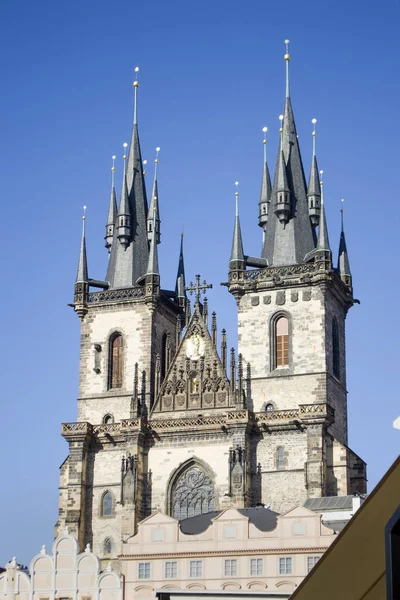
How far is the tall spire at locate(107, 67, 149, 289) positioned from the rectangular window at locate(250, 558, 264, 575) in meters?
23.1

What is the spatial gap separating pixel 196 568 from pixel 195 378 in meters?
15.9

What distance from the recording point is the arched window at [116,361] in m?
62.9

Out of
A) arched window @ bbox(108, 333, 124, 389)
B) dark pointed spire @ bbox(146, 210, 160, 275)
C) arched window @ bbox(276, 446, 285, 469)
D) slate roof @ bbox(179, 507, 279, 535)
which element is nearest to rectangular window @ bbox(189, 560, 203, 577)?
slate roof @ bbox(179, 507, 279, 535)

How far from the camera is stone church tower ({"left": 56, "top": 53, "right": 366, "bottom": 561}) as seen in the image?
5691cm

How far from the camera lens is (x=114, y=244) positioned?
6706 centimetres

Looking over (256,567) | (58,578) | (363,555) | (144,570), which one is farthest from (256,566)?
(363,555)

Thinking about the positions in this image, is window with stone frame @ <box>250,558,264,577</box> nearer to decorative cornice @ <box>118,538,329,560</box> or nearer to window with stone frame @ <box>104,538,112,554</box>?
decorative cornice @ <box>118,538,329,560</box>

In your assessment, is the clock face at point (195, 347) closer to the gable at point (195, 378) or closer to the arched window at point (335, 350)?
the gable at point (195, 378)

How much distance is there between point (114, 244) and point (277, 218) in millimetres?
10114

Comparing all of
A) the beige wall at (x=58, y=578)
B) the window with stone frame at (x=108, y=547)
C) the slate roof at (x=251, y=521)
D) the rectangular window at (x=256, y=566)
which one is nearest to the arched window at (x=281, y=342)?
the slate roof at (x=251, y=521)

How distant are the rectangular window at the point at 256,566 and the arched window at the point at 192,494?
488 inches

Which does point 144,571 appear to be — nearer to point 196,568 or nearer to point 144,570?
point 144,570

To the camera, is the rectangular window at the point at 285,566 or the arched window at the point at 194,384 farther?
the arched window at the point at 194,384

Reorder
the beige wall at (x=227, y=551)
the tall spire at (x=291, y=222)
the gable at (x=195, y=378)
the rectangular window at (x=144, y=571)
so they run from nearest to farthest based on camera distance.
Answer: the beige wall at (x=227, y=551)
the rectangular window at (x=144, y=571)
the gable at (x=195, y=378)
the tall spire at (x=291, y=222)
